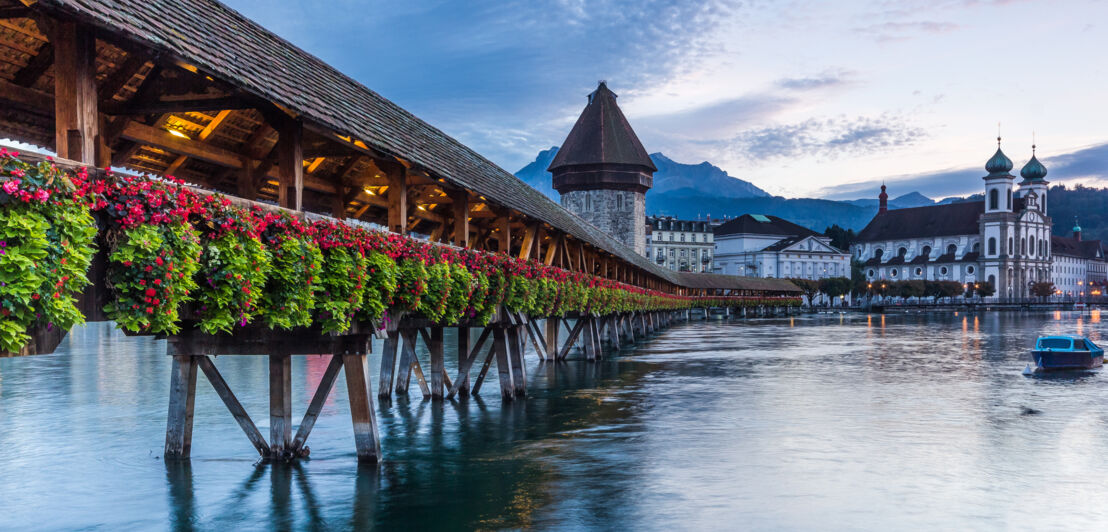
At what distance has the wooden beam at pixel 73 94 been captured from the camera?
24.8 ft

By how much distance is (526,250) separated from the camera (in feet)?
72.1

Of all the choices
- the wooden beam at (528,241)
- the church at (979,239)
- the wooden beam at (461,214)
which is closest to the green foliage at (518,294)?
the wooden beam at (461,214)

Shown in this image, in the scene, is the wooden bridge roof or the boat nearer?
the wooden bridge roof

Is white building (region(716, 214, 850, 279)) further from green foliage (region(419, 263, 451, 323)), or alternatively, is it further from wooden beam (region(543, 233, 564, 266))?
green foliage (region(419, 263, 451, 323))

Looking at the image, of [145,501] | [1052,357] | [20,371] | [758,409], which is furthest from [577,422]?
[20,371]

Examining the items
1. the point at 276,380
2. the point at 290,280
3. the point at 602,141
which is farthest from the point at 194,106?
the point at 602,141

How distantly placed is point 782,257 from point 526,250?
130126 millimetres

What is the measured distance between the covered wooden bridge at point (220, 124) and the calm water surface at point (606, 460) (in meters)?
1.53

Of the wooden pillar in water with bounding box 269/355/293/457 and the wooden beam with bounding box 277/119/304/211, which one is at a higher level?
the wooden beam with bounding box 277/119/304/211

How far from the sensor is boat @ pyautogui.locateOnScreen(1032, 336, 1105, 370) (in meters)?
29.7

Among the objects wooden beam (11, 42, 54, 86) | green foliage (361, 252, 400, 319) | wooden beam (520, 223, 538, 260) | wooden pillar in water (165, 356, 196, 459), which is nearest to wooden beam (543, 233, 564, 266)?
wooden beam (520, 223, 538, 260)

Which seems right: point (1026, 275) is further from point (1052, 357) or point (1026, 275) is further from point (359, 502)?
point (359, 502)

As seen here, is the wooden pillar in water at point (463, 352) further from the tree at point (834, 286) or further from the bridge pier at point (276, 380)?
the tree at point (834, 286)

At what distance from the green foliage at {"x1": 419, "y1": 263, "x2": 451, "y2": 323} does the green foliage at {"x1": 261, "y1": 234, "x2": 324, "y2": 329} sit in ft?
12.1
